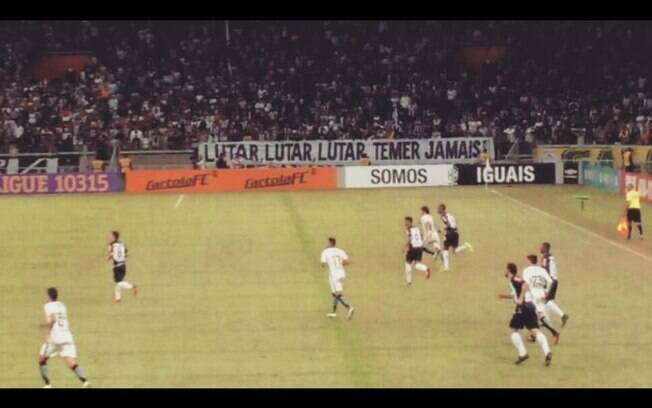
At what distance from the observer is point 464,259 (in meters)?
32.2

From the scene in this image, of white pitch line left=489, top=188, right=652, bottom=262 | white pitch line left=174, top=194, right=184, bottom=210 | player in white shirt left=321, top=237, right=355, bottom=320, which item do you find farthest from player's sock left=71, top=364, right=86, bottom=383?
white pitch line left=174, top=194, right=184, bottom=210

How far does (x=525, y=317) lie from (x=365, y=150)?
131 feet

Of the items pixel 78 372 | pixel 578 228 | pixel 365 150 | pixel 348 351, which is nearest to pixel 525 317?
pixel 348 351

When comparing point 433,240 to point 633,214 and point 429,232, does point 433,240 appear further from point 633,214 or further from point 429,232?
point 633,214

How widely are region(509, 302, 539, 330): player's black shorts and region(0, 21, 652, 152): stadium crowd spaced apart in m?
40.8

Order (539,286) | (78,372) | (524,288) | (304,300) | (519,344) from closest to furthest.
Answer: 1. (78,372)
2. (524,288)
3. (519,344)
4. (539,286)
5. (304,300)

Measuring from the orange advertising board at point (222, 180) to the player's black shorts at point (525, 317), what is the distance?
34.2 m

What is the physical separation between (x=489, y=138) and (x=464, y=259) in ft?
93.8

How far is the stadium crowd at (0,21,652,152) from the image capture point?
6038 centimetres

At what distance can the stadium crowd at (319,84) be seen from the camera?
198 feet

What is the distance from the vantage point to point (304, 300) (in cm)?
2612

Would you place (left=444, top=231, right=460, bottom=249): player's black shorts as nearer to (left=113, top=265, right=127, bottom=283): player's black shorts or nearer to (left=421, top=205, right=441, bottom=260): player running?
(left=421, top=205, right=441, bottom=260): player running

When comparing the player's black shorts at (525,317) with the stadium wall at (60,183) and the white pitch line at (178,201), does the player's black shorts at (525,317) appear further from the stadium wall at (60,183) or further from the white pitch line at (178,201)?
the stadium wall at (60,183)

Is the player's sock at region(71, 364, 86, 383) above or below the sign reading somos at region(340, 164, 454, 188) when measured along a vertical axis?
below
